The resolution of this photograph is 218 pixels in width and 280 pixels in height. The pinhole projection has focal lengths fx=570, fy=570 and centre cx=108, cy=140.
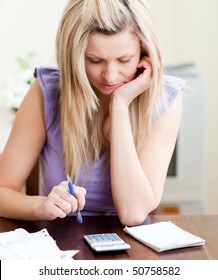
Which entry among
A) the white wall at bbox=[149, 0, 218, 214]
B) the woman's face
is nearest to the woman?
the woman's face

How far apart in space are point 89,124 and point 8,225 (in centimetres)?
46

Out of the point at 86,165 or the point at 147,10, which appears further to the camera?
the point at 86,165

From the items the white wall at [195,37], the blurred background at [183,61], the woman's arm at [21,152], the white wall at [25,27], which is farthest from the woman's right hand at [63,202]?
the white wall at [195,37]

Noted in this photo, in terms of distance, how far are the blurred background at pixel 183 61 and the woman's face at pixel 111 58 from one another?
150cm

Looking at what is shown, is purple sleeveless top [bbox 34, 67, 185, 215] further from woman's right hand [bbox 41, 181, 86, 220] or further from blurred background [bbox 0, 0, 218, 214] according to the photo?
blurred background [bbox 0, 0, 218, 214]

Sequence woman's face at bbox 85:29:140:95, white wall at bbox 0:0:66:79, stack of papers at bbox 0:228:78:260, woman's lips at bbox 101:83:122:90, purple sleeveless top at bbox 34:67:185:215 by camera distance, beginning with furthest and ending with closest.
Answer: white wall at bbox 0:0:66:79 → purple sleeveless top at bbox 34:67:185:215 → woman's lips at bbox 101:83:122:90 → woman's face at bbox 85:29:140:95 → stack of papers at bbox 0:228:78:260

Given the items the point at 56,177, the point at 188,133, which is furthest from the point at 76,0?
the point at 188,133

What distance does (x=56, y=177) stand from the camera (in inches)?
71.7

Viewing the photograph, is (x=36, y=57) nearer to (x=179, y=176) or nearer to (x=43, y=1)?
(x=43, y=1)

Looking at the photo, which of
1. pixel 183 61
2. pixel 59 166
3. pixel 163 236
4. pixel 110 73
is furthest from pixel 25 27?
pixel 163 236

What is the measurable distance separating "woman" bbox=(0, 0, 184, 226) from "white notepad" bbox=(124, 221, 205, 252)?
0.11 metres

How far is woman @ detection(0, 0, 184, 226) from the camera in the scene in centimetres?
160

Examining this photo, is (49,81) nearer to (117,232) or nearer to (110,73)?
(110,73)

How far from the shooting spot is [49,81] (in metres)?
1.86
